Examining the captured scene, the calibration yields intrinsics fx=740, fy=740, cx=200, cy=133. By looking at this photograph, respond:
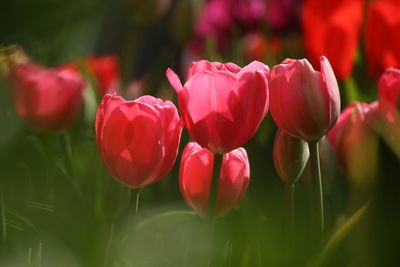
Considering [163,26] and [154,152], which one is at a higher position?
[154,152]

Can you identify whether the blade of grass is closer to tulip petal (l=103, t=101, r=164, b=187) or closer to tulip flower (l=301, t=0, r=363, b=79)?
tulip petal (l=103, t=101, r=164, b=187)

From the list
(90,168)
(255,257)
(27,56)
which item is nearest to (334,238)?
(255,257)

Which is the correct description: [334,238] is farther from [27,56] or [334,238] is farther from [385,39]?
[27,56]

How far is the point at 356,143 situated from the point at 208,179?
5cm

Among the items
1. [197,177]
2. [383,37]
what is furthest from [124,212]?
[383,37]

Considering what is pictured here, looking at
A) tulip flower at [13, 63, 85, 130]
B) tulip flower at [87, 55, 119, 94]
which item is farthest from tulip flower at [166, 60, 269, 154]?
tulip flower at [87, 55, 119, 94]

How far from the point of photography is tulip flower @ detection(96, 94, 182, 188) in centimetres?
22

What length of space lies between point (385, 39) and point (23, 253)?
0.23 m

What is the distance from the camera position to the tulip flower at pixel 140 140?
8.8 inches

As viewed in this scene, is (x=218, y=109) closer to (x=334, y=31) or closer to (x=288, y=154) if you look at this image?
(x=288, y=154)

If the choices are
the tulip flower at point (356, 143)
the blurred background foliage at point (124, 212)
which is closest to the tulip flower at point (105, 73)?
the blurred background foliage at point (124, 212)

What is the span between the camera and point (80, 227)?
24cm

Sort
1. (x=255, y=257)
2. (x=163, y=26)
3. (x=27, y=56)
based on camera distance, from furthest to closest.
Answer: (x=163, y=26) < (x=27, y=56) < (x=255, y=257)

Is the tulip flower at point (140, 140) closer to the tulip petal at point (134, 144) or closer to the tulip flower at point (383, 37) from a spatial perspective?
the tulip petal at point (134, 144)
